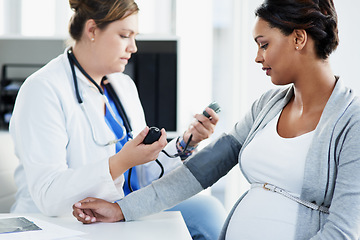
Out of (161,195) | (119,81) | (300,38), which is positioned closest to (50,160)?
(161,195)

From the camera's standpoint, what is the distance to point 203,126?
1.42m

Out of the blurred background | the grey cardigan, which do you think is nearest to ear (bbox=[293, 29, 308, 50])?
the grey cardigan

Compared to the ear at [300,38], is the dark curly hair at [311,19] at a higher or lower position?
higher

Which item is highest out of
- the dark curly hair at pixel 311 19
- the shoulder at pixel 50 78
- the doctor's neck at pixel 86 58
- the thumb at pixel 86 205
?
the dark curly hair at pixel 311 19

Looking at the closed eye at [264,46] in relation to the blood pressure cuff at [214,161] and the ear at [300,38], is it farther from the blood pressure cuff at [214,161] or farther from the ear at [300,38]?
the blood pressure cuff at [214,161]

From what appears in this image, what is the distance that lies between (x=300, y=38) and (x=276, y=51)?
2.7 inches

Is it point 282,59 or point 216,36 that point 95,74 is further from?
A: point 216,36

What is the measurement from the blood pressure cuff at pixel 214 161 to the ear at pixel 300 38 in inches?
13.5

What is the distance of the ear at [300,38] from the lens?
112 cm

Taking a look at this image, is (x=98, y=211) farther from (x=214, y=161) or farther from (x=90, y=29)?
(x=90, y=29)

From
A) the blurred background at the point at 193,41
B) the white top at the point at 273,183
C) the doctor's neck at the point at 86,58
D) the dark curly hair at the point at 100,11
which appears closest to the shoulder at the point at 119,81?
the doctor's neck at the point at 86,58

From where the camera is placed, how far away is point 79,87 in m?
1.47

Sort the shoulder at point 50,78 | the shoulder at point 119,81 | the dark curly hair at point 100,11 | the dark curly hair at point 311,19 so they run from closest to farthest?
the dark curly hair at point 311,19 → the shoulder at point 50,78 → the dark curly hair at point 100,11 → the shoulder at point 119,81

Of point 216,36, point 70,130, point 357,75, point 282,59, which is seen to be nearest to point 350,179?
point 282,59
